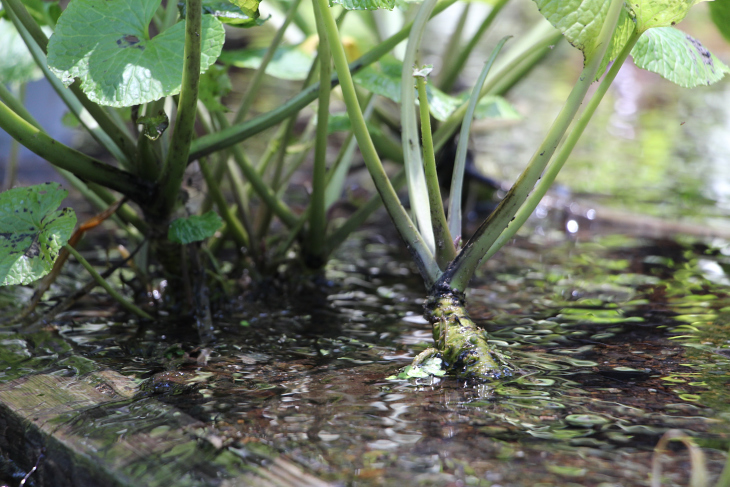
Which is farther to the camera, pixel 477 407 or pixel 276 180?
pixel 276 180

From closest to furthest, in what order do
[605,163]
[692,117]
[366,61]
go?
[366,61]
[605,163]
[692,117]

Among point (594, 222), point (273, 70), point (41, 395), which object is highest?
point (273, 70)

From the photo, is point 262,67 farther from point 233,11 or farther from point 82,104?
point 82,104

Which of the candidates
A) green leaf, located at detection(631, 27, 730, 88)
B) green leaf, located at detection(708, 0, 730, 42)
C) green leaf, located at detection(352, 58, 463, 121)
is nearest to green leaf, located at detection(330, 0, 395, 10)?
green leaf, located at detection(352, 58, 463, 121)

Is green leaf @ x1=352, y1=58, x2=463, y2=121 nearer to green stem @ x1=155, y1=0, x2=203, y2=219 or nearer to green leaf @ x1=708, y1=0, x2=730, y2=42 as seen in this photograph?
green stem @ x1=155, y1=0, x2=203, y2=219

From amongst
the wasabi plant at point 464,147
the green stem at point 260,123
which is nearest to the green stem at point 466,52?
the green stem at point 260,123

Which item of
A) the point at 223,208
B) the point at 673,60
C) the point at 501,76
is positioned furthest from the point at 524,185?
the point at 223,208

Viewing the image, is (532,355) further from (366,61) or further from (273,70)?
(273,70)

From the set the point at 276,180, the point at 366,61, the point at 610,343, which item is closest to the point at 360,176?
Answer: the point at 276,180
